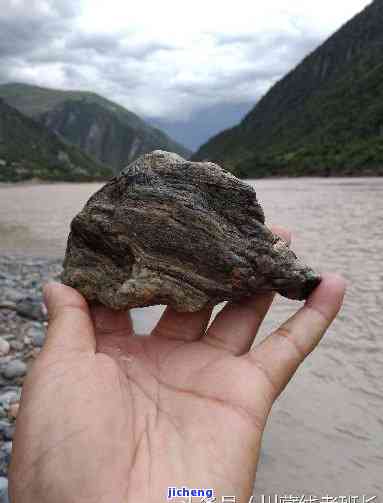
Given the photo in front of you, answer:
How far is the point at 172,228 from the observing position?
14.3ft

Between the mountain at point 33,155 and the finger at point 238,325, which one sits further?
the mountain at point 33,155

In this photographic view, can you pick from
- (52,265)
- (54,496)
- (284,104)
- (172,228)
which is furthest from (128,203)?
(284,104)

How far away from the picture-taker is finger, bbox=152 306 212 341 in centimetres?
438

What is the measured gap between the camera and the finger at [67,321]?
12.0 ft

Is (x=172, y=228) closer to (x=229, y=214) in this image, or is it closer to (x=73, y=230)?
(x=229, y=214)

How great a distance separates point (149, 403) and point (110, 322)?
3.99ft

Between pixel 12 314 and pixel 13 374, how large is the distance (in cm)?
251

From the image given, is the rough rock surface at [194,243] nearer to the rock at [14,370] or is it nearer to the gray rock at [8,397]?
the gray rock at [8,397]

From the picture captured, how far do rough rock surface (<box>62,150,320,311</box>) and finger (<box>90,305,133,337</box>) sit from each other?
144 mm

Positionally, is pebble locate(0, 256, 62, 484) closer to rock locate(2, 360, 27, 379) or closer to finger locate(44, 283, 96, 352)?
rock locate(2, 360, 27, 379)

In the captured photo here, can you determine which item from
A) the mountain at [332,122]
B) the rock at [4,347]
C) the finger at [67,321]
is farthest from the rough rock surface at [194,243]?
the mountain at [332,122]

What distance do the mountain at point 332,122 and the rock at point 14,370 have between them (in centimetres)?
6625

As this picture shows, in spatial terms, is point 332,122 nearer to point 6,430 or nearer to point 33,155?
point 33,155

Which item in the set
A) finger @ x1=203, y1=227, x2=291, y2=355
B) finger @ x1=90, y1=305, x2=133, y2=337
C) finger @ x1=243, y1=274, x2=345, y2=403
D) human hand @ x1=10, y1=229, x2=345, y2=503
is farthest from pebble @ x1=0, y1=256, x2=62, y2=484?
finger @ x1=243, y1=274, x2=345, y2=403
